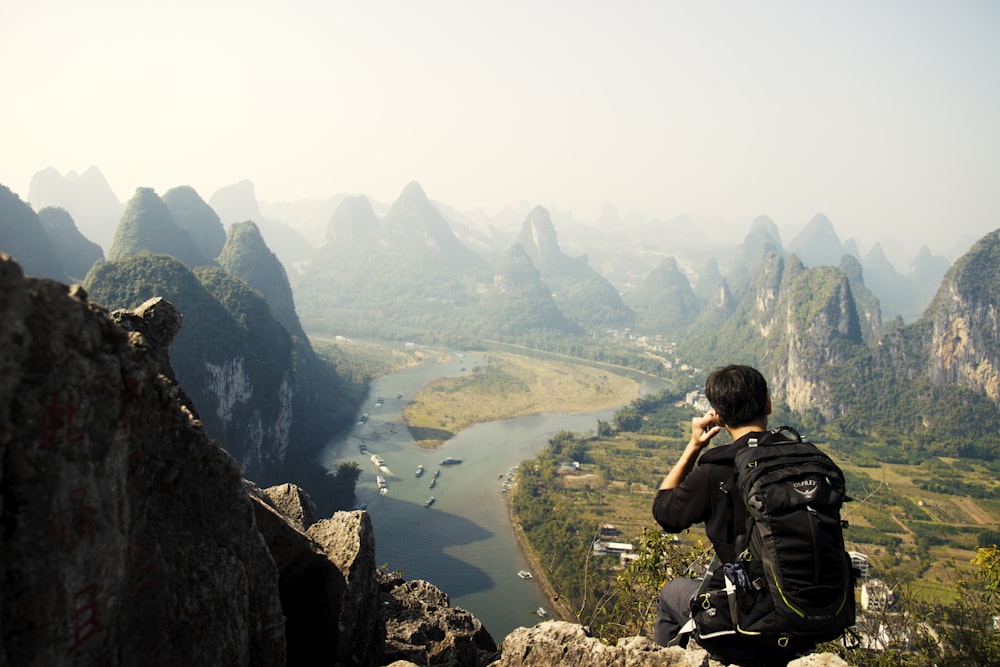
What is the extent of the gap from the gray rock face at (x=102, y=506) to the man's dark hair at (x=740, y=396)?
205 centimetres

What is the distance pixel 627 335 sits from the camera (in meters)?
79.6

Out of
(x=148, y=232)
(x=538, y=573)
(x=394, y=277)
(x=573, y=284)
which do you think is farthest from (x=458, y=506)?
(x=573, y=284)

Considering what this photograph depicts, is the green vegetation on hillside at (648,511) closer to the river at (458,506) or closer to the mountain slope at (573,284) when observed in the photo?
the river at (458,506)

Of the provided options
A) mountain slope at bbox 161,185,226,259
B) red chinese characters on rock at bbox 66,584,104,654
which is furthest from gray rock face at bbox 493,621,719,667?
mountain slope at bbox 161,185,226,259

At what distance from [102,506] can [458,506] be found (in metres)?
21.6

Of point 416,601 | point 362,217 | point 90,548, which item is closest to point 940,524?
point 416,601

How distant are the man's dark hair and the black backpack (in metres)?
0.20

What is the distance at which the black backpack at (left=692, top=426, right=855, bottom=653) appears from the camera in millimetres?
1730

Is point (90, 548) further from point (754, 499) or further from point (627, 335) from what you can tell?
point (627, 335)

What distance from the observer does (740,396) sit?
205cm

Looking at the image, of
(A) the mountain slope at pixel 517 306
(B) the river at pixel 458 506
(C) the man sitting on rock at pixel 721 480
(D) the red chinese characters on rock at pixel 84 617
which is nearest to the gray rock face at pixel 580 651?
(C) the man sitting on rock at pixel 721 480

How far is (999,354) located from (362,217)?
86280mm

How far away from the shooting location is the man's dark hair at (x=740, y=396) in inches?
80.6

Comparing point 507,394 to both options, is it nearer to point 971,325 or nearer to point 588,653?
point 971,325
